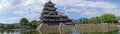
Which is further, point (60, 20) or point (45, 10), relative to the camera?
point (45, 10)

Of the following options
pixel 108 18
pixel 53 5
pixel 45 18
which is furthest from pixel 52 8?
pixel 108 18

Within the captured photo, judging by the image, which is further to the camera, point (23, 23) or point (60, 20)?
point (23, 23)

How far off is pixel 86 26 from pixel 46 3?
35.7m

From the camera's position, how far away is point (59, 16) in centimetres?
9669

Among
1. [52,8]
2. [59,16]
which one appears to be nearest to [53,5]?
[52,8]

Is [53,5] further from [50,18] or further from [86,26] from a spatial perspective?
[86,26]

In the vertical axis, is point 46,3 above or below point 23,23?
above

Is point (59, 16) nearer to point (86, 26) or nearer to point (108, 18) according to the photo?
point (108, 18)

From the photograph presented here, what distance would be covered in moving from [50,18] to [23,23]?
1550 cm

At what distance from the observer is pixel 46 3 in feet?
343

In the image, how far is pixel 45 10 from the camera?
102875mm

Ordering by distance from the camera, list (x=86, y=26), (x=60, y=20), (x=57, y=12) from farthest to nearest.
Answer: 1. (x=57, y=12)
2. (x=60, y=20)
3. (x=86, y=26)

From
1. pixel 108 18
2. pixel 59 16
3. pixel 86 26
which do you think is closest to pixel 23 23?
pixel 59 16

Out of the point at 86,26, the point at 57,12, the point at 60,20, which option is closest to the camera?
the point at 86,26
